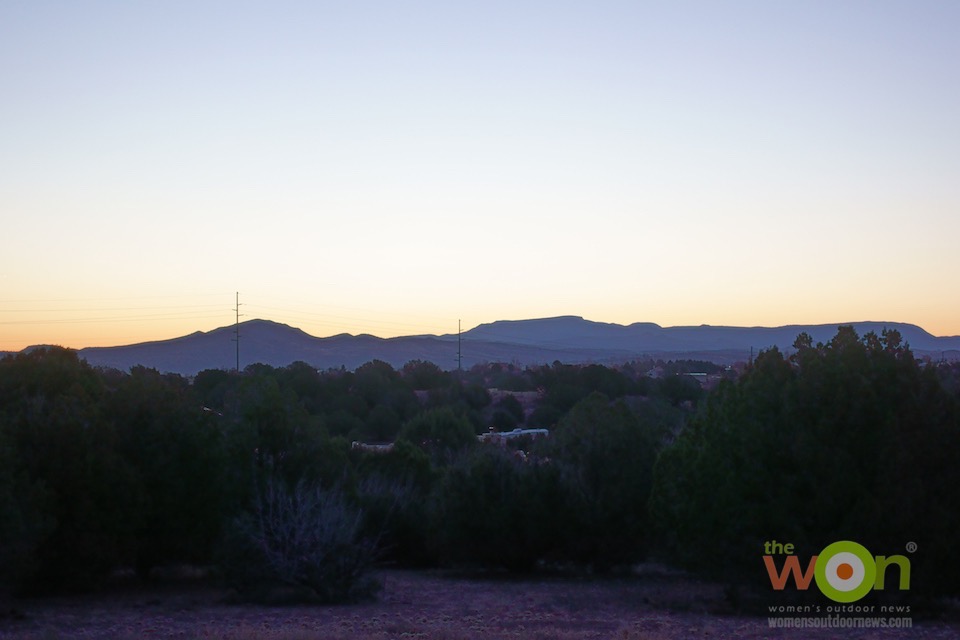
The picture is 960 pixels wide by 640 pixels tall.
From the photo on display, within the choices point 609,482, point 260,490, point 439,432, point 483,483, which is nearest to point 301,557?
point 260,490

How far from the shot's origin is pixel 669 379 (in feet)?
254

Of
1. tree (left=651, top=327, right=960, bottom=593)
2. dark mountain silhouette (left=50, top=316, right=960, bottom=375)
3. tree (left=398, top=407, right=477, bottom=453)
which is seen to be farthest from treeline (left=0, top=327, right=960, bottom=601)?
dark mountain silhouette (left=50, top=316, right=960, bottom=375)

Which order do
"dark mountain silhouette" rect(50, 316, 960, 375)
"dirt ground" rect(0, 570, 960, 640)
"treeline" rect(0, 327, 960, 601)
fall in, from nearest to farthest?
"dirt ground" rect(0, 570, 960, 640)
"treeline" rect(0, 327, 960, 601)
"dark mountain silhouette" rect(50, 316, 960, 375)

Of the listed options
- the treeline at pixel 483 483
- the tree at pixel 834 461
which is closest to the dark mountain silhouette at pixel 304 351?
the treeline at pixel 483 483

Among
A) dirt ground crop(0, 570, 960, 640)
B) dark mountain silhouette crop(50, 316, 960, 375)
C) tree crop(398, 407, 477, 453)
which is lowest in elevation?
dirt ground crop(0, 570, 960, 640)

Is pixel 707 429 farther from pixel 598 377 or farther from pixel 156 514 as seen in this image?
pixel 598 377

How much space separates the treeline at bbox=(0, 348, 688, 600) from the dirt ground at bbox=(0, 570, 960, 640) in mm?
1238

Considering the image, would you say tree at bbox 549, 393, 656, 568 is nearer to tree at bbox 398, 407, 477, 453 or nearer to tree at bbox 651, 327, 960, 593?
tree at bbox 651, 327, 960, 593

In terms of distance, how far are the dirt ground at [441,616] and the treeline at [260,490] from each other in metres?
1.24

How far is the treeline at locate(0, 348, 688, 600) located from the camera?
25688 mm

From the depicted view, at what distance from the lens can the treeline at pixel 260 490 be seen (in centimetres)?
2569

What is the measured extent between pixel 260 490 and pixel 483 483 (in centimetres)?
678

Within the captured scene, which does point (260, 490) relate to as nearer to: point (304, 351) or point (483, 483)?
point (483, 483)

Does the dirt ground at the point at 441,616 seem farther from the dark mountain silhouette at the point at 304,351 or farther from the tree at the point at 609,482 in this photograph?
the dark mountain silhouette at the point at 304,351
